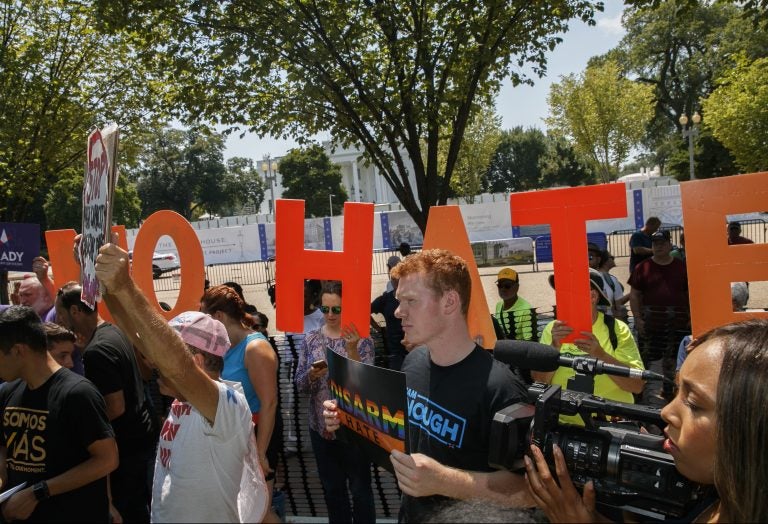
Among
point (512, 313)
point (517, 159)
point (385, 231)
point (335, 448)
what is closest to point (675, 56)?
point (517, 159)

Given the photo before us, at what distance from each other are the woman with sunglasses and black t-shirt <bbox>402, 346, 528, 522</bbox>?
148cm

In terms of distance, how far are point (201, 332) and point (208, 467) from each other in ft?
2.30

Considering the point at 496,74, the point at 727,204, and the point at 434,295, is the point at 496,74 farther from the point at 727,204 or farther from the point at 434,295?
the point at 434,295

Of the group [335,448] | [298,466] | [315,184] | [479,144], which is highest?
[315,184]

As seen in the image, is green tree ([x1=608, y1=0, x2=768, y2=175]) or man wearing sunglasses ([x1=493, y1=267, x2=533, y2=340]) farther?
green tree ([x1=608, y1=0, x2=768, y2=175])

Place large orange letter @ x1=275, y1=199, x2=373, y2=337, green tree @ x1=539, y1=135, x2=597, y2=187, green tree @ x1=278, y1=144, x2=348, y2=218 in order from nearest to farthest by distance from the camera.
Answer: large orange letter @ x1=275, y1=199, x2=373, y2=337, green tree @ x1=539, y1=135, x2=597, y2=187, green tree @ x1=278, y1=144, x2=348, y2=218

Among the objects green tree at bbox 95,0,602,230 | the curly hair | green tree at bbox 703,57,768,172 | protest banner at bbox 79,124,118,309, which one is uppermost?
green tree at bbox 703,57,768,172

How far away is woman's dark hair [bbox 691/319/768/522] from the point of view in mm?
1419

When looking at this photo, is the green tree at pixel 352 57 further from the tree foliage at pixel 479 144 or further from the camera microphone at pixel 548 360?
the tree foliage at pixel 479 144

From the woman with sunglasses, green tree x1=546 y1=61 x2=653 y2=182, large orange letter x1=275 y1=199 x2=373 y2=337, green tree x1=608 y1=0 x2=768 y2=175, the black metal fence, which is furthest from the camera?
green tree x1=608 y1=0 x2=768 y2=175

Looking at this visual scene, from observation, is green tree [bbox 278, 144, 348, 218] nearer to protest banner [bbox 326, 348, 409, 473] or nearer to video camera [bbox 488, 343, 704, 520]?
protest banner [bbox 326, 348, 409, 473]

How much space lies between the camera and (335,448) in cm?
404

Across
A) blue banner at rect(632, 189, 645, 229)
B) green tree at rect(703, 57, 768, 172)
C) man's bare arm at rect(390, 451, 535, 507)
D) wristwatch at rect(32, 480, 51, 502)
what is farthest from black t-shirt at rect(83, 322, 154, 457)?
green tree at rect(703, 57, 768, 172)

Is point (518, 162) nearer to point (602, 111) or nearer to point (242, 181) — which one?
point (242, 181)
